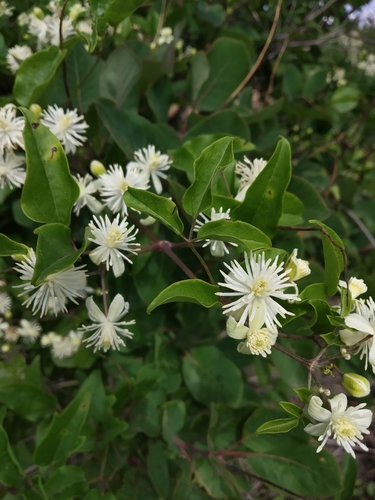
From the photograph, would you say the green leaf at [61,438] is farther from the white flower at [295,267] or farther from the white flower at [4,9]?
the white flower at [4,9]

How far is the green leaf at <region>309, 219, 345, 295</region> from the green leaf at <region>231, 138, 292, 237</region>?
7 cm

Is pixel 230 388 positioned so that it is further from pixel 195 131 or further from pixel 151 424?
pixel 195 131

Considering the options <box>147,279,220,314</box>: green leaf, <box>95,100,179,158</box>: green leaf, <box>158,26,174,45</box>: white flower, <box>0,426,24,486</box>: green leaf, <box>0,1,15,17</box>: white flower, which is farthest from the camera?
<box>158,26,174,45</box>: white flower

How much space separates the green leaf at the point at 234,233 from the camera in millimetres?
433

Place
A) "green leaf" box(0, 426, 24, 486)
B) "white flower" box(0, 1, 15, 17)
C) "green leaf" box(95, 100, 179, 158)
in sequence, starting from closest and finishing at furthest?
1. "green leaf" box(0, 426, 24, 486)
2. "green leaf" box(95, 100, 179, 158)
3. "white flower" box(0, 1, 15, 17)

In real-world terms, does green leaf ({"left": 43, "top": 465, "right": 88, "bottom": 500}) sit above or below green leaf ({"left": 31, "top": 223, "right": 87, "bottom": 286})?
below

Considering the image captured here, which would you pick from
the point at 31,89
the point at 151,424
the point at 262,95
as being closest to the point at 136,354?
the point at 151,424

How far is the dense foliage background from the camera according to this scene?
1.56 feet

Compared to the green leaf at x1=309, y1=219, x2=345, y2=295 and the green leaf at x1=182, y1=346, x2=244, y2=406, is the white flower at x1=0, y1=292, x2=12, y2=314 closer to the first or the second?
the green leaf at x1=182, y1=346, x2=244, y2=406

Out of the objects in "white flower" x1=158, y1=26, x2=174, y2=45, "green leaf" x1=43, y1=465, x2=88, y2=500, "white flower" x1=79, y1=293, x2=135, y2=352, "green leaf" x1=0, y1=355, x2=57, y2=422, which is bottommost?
"green leaf" x1=0, y1=355, x2=57, y2=422

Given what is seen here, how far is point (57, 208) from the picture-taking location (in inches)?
19.7

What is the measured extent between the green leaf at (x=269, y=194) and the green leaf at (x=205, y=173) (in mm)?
74

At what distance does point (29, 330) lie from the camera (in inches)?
37.0

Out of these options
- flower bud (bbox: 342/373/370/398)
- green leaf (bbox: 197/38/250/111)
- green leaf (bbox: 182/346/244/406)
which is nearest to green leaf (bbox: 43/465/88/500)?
green leaf (bbox: 182/346/244/406)
